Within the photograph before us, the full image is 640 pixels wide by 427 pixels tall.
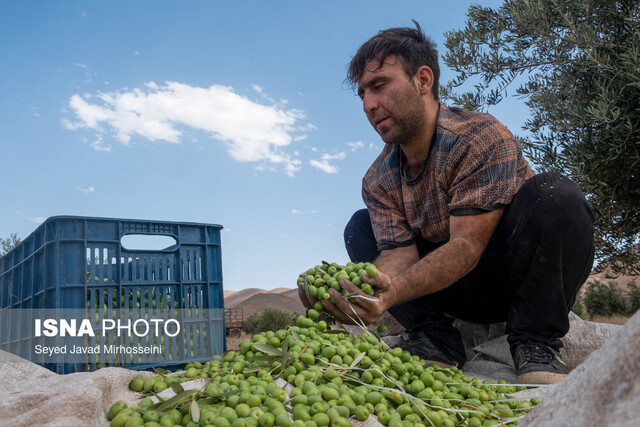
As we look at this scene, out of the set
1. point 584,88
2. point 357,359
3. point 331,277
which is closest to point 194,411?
point 357,359

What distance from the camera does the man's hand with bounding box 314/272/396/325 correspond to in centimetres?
269

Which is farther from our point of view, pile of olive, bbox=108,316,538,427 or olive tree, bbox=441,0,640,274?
olive tree, bbox=441,0,640,274

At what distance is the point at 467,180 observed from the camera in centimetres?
328

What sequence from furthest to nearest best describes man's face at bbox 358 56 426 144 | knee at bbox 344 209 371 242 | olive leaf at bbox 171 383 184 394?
knee at bbox 344 209 371 242 < man's face at bbox 358 56 426 144 < olive leaf at bbox 171 383 184 394

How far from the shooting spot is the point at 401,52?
3.64 m

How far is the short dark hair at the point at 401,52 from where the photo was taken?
3.62 meters

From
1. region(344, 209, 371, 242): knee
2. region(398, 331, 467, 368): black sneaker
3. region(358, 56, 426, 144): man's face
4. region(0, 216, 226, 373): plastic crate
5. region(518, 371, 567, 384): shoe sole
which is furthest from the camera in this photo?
region(0, 216, 226, 373): plastic crate

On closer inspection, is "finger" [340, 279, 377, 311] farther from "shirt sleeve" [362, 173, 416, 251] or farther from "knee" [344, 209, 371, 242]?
"knee" [344, 209, 371, 242]

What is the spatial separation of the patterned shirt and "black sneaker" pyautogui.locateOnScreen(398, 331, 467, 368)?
0.70 meters

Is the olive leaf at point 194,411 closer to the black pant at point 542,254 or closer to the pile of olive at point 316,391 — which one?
the pile of olive at point 316,391

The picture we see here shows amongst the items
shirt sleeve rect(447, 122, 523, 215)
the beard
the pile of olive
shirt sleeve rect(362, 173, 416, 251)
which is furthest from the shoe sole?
the beard

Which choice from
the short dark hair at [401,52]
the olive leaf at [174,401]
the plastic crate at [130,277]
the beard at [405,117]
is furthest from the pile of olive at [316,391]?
the plastic crate at [130,277]

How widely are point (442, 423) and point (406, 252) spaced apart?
1829 mm

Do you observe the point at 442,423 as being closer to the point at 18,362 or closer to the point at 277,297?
the point at 18,362
